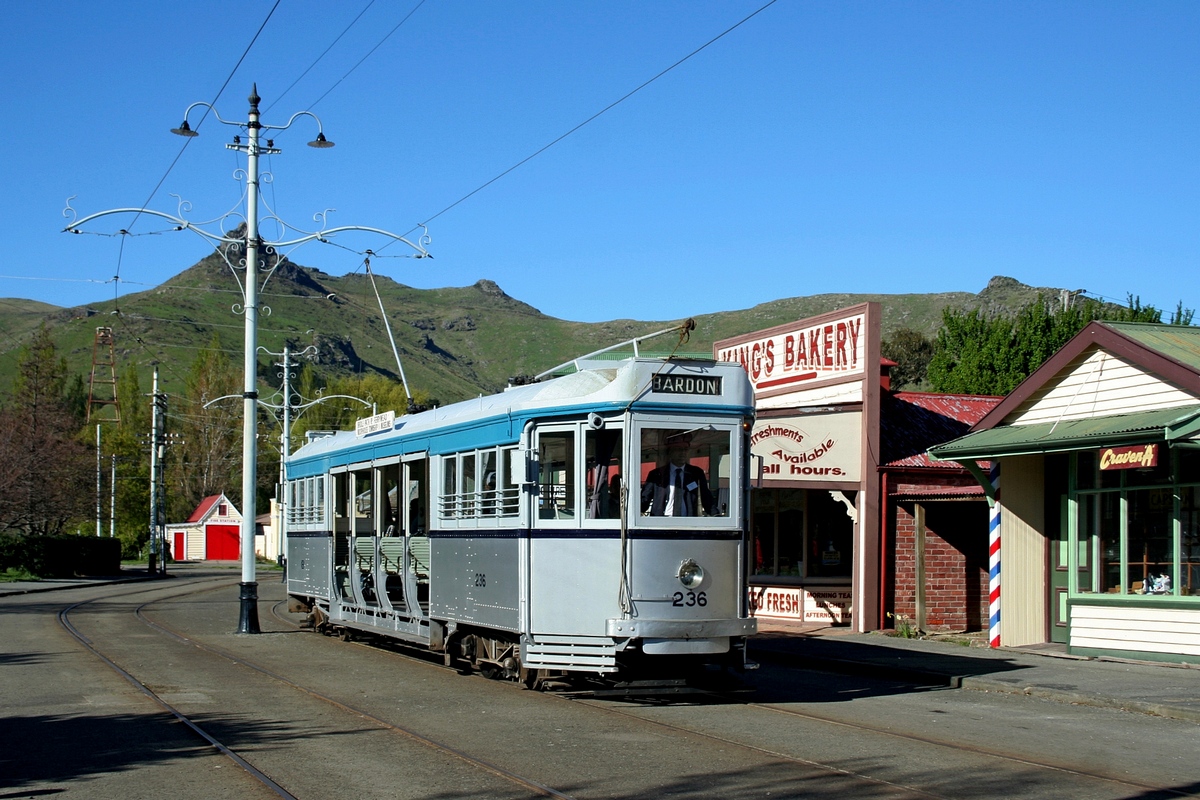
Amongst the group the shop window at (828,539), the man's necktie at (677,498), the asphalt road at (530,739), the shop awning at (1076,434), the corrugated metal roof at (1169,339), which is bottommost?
the asphalt road at (530,739)

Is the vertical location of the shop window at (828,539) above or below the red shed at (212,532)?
above

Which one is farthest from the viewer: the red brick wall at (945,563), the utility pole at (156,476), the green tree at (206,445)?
the green tree at (206,445)

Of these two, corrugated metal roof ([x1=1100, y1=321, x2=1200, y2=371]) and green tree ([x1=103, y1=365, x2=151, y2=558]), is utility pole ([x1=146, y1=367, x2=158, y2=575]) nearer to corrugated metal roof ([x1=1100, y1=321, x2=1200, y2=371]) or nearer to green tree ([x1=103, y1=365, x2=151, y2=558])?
green tree ([x1=103, y1=365, x2=151, y2=558])

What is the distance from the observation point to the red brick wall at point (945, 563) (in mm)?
21578

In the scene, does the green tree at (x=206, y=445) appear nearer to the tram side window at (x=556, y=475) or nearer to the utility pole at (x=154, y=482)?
the utility pole at (x=154, y=482)

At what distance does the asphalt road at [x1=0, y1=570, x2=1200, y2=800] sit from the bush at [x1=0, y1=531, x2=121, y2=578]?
112 feet

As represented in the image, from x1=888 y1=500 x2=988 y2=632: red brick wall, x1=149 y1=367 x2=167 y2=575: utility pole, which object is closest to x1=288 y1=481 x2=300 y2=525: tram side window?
x1=888 y1=500 x2=988 y2=632: red brick wall

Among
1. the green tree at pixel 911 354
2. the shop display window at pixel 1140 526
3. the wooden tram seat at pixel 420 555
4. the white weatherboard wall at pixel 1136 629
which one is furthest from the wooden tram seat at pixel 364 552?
the green tree at pixel 911 354

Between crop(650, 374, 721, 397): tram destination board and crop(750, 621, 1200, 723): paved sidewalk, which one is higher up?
crop(650, 374, 721, 397): tram destination board

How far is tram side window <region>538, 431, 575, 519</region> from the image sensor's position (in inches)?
490

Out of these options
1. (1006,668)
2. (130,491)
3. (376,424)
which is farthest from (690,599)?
(130,491)

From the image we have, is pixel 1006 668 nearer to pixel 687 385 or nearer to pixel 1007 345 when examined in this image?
pixel 687 385

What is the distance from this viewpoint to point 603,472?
40.1ft

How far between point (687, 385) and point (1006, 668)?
6464 mm
